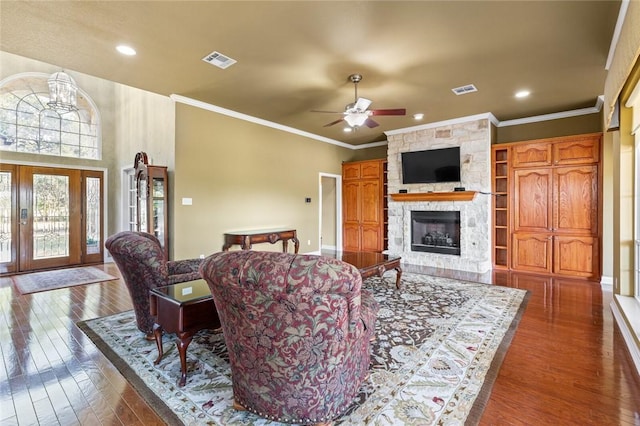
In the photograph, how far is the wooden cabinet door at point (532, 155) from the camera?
17.8 feet

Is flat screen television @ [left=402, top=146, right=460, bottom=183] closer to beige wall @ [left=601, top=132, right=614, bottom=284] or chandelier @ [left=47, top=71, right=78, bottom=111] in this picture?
beige wall @ [left=601, top=132, right=614, bottom=284]

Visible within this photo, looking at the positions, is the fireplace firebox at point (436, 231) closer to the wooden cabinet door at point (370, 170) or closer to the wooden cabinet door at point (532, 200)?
the wooden cabinet door at point (532, 200)

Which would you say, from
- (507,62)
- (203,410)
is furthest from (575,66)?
(203,410)

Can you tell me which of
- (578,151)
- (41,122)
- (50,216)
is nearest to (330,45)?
(578,151)

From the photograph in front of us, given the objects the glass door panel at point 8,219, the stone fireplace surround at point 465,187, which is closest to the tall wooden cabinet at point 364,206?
the stone fireplace surround at point 465,187

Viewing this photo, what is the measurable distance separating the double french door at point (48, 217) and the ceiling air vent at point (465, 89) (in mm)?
7499

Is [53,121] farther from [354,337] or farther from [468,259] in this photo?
[468,259]

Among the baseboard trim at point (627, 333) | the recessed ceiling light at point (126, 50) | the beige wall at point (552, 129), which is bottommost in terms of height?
the baseboard trim at point (627, 333)

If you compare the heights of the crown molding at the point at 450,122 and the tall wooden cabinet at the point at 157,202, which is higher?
the crown molding at the point at 450,122

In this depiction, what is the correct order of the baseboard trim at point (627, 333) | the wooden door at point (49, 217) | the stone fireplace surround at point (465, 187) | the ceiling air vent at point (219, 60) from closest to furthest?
the baseboard trim at point (627, 333), the ceiling air vent at point (219, 60), the stone fireplace surround at point (465, 187), the wooden door at point (49, 217)

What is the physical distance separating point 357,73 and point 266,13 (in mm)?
1540

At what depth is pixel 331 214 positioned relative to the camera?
8500mm

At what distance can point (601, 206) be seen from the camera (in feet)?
16.1

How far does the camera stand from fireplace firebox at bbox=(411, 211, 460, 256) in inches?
244
